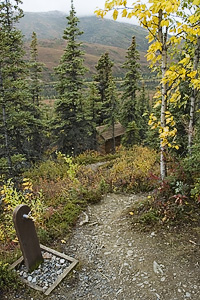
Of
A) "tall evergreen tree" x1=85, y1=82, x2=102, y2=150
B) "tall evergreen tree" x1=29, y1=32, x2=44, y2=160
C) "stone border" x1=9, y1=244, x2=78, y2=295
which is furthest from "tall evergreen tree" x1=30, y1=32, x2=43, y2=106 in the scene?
"stone border" x1=9, y1=244, x2=78, y2=295

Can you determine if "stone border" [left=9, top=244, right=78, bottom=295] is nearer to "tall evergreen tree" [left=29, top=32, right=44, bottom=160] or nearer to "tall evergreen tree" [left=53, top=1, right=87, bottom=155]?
"tall evergreen tree" [left=53, top=1, right=87, bottom=155]

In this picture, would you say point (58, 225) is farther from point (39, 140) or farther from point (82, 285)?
point (39, 140)

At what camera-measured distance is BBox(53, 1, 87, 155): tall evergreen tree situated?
17234 mm

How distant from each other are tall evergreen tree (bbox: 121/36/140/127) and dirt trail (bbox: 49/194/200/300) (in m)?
18.7

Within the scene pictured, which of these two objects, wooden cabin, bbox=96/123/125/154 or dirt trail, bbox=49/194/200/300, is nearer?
dirt trail, bbox=49/194/200/300

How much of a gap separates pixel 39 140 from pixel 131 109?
32.9 ft

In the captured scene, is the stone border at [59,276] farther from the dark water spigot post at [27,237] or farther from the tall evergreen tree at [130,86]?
the tall evergreen tree at [130,86]

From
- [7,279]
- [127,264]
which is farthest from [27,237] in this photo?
[127,264]

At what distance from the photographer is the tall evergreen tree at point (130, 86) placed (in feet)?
71.7


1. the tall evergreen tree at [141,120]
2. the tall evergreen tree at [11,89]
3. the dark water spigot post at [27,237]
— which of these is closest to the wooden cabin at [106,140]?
the tall evergreen tree at [141,120]

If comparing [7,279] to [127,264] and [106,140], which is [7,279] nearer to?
[127,264]

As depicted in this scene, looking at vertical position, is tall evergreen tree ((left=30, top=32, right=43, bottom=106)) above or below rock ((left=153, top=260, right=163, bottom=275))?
above

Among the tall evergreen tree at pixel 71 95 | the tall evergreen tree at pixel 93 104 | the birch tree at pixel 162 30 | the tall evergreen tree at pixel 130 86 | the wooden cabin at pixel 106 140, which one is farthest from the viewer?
the wooden cabin at pixel 106 140

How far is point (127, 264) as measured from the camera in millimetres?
4824
